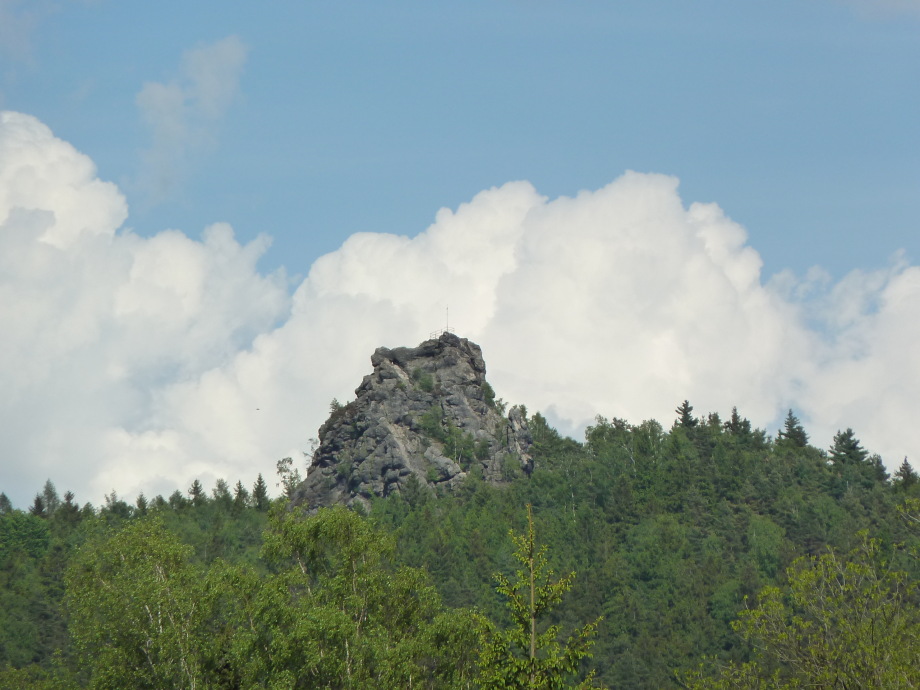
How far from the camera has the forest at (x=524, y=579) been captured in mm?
31969

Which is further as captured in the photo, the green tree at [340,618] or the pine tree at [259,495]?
the pine tree at [259,495]

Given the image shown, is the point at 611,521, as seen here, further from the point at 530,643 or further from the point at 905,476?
the point at 530,643

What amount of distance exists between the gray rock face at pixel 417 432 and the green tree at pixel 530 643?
424 ft

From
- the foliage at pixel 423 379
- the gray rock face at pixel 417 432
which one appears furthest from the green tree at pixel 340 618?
the foliage at pixel 423 379

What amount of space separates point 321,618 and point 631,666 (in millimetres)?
83095

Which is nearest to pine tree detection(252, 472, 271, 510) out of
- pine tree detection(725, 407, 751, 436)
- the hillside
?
the hillside

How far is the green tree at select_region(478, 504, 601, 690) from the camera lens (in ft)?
86.9

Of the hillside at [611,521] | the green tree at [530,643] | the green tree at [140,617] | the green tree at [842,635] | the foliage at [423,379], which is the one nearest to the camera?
the green tree at [530,643]

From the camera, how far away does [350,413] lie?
166 metres

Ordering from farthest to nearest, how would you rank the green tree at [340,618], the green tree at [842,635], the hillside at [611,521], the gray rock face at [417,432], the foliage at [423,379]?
1. the foliage at [423,379]
2. the gray rock face at [417,432]
3. the hillside at [611,521]
4. the green tree at [340,618]
5. the green tree at [842,635]

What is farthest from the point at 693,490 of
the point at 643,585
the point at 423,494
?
the point at 423,494

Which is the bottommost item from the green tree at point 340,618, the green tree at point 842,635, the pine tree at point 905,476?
the green tree at point 842,635

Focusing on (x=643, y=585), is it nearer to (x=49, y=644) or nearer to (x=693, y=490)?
(x=693, y=490)

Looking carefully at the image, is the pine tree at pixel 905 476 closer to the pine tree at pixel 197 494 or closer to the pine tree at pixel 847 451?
the pine tree at pixel 847 451
